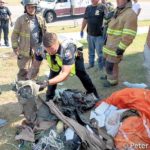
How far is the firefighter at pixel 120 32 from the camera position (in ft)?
21.8

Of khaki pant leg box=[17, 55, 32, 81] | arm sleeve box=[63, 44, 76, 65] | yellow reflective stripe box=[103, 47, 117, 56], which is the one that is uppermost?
arm sleeve box=[63, 44, 76, 65]

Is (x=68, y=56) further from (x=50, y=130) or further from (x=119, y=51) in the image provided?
Answer: (x=119, y=51)

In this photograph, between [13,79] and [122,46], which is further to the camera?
[13,79]

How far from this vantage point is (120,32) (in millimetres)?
6852

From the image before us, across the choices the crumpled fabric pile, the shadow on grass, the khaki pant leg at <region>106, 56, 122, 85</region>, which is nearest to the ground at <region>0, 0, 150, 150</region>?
the shadow on grass

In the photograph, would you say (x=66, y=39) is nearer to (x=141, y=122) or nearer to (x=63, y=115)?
(x=63, y=115)

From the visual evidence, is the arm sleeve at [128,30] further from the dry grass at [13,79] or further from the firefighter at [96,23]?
the firefighter at [96,23]

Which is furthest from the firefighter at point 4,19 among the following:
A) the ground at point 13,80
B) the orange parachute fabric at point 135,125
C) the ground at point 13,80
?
the orange parachute fabric at point 135,125

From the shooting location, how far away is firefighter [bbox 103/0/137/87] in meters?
6.66

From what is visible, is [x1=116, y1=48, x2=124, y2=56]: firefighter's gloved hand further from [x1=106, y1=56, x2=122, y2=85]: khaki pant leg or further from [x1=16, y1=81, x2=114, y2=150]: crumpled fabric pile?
[x1=16, y1=81, x2=114, y2=150]: crumpled fabric pile

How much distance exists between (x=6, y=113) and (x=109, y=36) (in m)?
2.40

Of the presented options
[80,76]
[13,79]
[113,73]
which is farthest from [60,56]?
[13,79]

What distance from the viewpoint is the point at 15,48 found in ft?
23.3

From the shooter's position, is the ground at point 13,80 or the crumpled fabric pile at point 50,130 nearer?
the crumpled fabric pile at point 50,130
